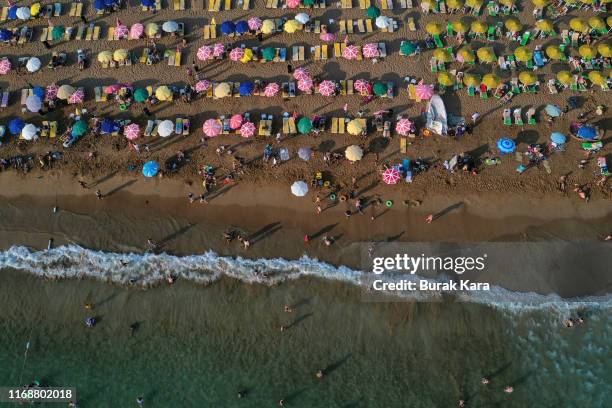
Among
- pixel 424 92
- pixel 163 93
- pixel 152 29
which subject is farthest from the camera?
pixel 152 29

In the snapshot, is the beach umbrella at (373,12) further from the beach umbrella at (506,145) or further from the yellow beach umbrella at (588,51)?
the yellow beach umbrella at (588,51)

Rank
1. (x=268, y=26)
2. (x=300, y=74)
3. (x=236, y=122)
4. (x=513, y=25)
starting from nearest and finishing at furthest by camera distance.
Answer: (x=236, y=122) → (x=300, y=74) → (x=513, y=25) → (x=268, y=26)

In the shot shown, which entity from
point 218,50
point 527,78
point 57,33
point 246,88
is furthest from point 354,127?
point 57,33

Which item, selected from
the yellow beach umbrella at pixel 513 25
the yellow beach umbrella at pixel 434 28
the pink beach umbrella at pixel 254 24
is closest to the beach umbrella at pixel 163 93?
the pink beach umbrella at pixel 254 24

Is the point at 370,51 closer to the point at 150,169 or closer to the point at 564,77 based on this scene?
the point at 564,77

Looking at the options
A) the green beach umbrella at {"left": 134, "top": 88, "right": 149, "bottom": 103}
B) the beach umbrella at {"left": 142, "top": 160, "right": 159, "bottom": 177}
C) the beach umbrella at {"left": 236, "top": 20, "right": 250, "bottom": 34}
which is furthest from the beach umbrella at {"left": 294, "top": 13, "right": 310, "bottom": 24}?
the beach umbrella at {"left": 142, "top": 160, "right": 159, "bottom": 177}

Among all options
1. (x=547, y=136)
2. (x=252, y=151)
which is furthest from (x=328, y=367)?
(x=547, y=136)
